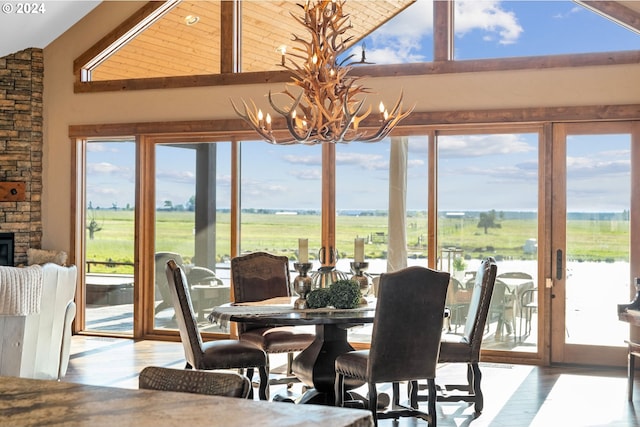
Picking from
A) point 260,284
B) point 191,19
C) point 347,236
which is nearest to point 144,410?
point 260,284

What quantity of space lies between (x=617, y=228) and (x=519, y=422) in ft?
8.56

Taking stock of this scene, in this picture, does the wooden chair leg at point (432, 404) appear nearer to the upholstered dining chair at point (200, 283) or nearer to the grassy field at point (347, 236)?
the grassy field at point (347, 236)

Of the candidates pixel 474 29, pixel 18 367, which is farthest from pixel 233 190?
pixel 18 367

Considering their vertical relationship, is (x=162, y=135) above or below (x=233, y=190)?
above

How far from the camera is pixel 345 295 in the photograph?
17.4ft

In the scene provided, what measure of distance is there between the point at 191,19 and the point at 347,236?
9.40 feet

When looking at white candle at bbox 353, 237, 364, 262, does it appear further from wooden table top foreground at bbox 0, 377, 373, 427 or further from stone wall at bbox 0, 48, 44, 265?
stone wall at bbox 0, 48, 44, 265

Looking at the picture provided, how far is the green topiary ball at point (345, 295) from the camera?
17.4 feet

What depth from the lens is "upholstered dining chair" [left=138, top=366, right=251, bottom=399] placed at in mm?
2045

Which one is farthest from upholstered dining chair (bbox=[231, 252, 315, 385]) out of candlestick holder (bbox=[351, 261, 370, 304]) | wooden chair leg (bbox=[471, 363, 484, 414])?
wooden chair leg (bbox=[471, 363, 484, 414])

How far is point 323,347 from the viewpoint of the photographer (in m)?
5.51

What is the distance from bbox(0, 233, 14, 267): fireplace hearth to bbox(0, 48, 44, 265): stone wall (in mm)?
59

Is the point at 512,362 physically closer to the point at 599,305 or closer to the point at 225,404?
the point at 599,305

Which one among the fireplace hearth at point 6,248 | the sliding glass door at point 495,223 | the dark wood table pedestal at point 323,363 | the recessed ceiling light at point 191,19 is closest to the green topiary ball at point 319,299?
the dark wood table pedestal at point 323,363
